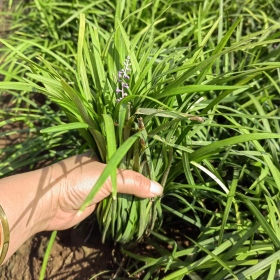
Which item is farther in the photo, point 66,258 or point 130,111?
point 66,258

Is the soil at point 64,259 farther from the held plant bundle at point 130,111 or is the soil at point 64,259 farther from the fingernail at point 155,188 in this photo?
the fingernail at point 155,188

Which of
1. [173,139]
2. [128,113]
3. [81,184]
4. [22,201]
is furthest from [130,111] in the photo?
[22,201]

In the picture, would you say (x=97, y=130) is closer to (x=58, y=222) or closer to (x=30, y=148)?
(x=58, y=222)

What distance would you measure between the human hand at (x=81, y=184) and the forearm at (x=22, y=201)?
3cm

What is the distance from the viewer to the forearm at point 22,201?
3.34 feet

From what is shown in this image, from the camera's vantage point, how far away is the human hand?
97cm

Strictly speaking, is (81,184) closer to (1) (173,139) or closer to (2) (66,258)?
(1) (173,139)

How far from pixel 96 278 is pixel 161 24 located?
1.21m

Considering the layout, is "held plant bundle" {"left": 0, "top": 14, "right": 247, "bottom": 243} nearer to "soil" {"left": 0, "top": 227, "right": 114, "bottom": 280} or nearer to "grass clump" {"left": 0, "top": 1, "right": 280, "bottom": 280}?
"grass clump" {"left": 0, "top": 1, "right": 280, "bottom": 280}

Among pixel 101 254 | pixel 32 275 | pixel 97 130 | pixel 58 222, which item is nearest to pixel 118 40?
pixel 97 130

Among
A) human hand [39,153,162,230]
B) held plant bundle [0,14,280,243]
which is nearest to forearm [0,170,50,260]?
human hand [39,153,162,230]

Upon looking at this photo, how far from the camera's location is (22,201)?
3.37 ft

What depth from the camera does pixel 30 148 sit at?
1468 millimetres

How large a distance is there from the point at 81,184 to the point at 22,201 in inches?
6.8
